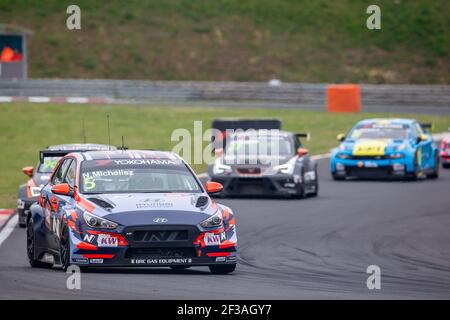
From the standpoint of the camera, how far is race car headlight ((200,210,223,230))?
41.0 ft

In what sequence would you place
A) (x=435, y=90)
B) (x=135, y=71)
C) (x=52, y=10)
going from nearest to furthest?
(x=435, y=90)
(x=135, y=71)
(x=52, y=10)

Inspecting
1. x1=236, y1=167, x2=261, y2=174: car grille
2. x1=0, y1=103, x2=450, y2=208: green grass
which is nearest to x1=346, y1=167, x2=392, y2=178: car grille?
x1=236, y1=167, x2=261, y2=174: car grille

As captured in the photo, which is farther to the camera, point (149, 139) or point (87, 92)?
point (87, 92)

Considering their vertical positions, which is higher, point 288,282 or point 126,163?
point 126,163

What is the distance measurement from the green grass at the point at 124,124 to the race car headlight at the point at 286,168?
782 centimetres

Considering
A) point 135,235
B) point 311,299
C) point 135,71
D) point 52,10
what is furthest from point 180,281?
point 52,10

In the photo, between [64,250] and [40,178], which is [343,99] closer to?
[40,178]

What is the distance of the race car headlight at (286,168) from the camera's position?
77.0ft

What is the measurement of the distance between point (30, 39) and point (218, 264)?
50.5 m

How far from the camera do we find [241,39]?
204 feet

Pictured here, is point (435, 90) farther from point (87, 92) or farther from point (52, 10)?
point (52, 10)

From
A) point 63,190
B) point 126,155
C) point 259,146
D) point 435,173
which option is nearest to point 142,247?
point 63,190

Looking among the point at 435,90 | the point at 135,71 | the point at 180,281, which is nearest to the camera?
the point at 180,281

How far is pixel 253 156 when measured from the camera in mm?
23781
